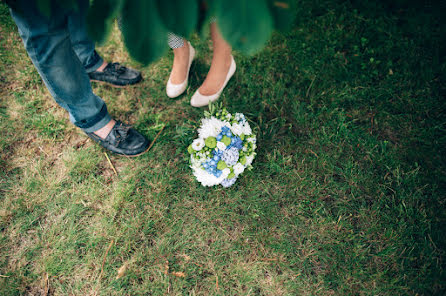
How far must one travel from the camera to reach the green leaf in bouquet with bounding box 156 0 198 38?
1.79 feet

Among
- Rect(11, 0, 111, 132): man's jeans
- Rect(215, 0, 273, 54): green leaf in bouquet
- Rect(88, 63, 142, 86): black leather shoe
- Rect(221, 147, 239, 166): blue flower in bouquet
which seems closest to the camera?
Rect(215, 0, 273, 54): green leaf in bouquet

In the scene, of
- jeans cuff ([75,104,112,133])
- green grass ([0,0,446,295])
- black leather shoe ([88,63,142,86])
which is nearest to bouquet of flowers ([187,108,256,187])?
green grass ([0,0,446,295])

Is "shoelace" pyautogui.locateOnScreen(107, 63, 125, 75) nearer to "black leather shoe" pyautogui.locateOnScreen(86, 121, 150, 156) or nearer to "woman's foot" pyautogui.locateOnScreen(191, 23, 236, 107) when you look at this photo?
"black leather shoe" pyautogui.locateOnScreen(86, 121, 150, 156)

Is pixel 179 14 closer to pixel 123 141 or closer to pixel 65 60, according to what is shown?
pixel 65 60

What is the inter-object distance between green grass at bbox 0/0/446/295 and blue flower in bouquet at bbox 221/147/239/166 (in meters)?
0.44

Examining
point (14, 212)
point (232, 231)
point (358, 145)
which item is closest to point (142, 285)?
point (232, 231)

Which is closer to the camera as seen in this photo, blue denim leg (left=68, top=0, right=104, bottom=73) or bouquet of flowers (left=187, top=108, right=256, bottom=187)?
bouquet of flowers (left=187, top=108, right=256, bottom=187)

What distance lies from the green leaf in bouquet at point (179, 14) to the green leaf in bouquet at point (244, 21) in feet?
0.21

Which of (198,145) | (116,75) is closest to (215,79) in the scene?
(198,145)

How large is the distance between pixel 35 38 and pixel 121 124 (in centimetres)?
92

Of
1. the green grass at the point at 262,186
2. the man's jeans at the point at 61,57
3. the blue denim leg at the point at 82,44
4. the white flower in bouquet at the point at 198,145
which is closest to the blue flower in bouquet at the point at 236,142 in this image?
the white flower in bouquet at the point at 198,145

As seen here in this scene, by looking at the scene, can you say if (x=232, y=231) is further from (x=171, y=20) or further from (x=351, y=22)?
(x=351, y=22)

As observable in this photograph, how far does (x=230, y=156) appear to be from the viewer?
169 centimetres

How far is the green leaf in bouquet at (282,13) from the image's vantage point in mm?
545
